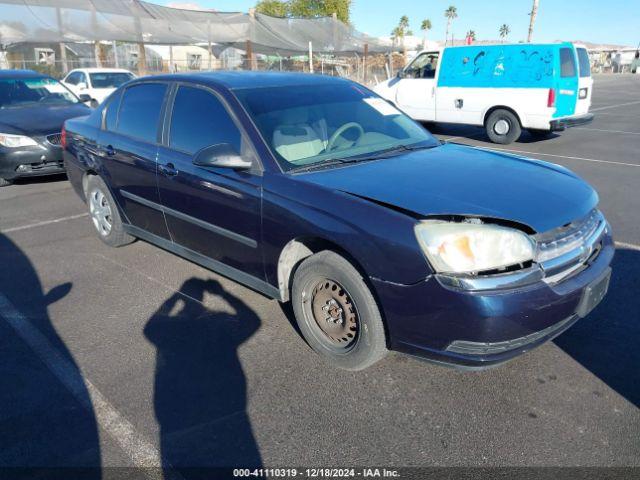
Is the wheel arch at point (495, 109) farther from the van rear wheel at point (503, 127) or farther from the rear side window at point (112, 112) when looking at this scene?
the rear side window at point (112, 112)

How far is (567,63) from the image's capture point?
10.5 metres

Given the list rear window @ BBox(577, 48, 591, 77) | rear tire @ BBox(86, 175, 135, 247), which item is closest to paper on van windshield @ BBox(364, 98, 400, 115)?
rear tire @ BBox(86, 175, 135, 247)

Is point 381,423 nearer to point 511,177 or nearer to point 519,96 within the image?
point 511,177

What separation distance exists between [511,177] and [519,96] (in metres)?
8.65

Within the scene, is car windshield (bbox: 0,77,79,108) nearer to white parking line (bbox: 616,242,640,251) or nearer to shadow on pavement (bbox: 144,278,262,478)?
shadow on pavement (bbox: 144,278,262,478)

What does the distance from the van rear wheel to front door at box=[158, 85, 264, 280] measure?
8.95 m

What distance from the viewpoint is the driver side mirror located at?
327 centimetres

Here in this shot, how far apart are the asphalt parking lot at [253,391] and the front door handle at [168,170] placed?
940 millimetres

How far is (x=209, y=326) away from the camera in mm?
3650

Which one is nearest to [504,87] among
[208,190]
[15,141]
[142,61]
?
[15,141]

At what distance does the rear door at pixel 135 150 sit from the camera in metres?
4.21

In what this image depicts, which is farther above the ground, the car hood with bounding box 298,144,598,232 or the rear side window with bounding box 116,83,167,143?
the rear side window with bounding box 116,83,167,143

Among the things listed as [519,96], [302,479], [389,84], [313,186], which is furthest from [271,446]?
[389,84]

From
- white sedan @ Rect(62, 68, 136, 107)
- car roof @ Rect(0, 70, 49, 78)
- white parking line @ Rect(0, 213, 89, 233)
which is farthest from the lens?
white sedan @ Rect(62, 68, 136, 107)
